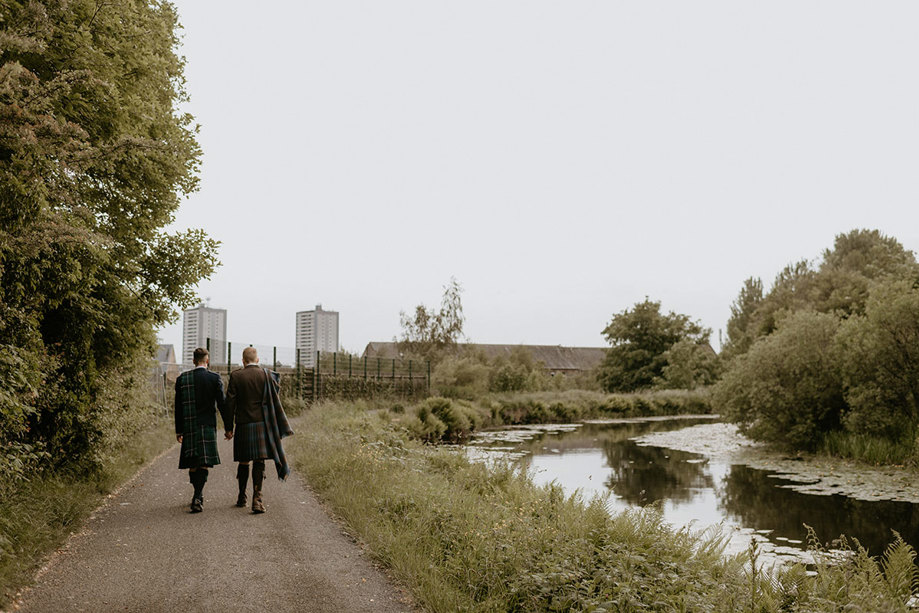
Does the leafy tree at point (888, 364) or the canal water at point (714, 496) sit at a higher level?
the leafy tree at point (888, 364)

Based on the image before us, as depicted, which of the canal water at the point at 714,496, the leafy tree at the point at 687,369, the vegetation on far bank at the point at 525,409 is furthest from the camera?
the leafy tree at the point at 687,369

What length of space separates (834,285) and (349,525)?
37321mm

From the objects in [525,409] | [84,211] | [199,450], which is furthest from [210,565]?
[525,409]

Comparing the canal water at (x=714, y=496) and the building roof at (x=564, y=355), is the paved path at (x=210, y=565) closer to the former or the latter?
the canal water at (x=714, y=496)

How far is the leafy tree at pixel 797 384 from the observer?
19.3 m

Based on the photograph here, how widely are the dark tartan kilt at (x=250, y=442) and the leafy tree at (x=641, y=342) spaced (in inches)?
1928

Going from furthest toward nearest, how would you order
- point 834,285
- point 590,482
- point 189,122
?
point 834,285 < point 590,482 < point 189,122

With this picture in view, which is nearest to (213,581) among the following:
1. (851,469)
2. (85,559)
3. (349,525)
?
(85,559)

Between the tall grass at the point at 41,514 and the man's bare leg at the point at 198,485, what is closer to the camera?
the tall grass at the point at 41,514

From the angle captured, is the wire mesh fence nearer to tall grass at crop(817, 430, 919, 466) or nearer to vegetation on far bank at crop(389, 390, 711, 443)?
vegetation on far bank at crop(389, 390, 711, 443)

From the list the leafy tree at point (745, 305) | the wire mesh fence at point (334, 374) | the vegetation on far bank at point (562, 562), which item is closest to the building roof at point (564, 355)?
the leafy tree at point (745, 305)

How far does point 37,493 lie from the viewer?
23.1 feet

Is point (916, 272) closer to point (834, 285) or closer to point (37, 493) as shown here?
point (834, 285)

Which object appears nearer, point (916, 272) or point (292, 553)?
point (292, 553)
